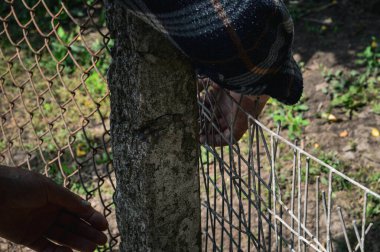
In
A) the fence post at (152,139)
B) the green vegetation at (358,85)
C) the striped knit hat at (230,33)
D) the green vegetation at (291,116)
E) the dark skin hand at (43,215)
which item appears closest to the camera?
the striped knit hat at (230,33)

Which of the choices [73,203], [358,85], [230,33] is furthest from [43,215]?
[358,85]

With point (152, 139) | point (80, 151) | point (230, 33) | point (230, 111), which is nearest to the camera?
point (230, 33)

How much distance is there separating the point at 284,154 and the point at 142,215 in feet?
6.45

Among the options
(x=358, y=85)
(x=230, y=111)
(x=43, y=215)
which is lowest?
(x=43, y=215)

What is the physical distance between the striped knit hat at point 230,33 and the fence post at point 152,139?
0.13m

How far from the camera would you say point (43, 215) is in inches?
66.6

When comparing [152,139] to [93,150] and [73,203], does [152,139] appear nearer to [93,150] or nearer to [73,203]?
[73,203]

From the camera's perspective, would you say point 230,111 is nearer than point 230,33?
No

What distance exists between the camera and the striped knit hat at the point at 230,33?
38.3 inches

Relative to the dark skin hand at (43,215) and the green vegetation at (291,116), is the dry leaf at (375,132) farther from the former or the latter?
the dark skin hand at (43,215)

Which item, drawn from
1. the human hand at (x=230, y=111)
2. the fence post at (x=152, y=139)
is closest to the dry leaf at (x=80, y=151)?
the human hand at (x=230, y=111)

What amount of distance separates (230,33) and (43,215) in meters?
1.00

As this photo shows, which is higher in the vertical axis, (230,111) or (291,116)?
(291,116)

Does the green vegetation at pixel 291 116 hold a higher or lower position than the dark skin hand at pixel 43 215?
higher
